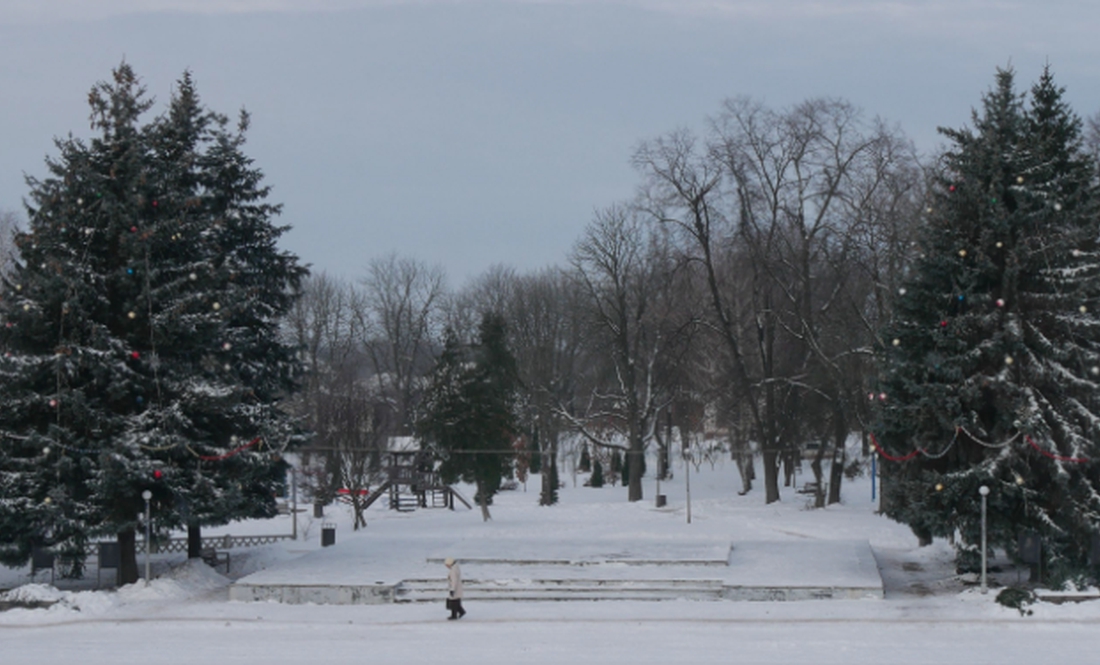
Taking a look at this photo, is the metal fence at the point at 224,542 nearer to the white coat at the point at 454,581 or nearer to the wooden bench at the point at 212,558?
the wooden bench at the point at 212,558

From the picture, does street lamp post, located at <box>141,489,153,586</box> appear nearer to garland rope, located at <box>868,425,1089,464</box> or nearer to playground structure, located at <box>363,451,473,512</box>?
garland rope, located at <box>868,425,1089,464</box>

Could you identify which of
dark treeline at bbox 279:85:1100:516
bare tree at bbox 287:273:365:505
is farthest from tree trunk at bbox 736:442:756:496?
bare tree at bbox 287:273:365:505

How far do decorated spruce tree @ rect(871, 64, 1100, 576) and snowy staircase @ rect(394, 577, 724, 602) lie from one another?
458 cm

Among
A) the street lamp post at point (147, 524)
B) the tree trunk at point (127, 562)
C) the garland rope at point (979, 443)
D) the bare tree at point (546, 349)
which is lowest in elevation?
the tree trunk at point (127, 562)

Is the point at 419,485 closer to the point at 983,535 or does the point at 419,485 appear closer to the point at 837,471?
the point at 837,471

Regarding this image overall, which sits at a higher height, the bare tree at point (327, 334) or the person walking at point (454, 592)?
the bare tree at point (327, 334)

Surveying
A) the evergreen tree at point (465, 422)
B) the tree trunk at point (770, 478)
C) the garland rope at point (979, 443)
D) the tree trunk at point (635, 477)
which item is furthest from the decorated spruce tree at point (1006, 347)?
the tree trunk at point (635, 477)

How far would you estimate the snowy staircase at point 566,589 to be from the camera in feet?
74.1

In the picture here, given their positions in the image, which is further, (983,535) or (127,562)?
(127,562)

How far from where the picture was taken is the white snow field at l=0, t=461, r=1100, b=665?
17641 mm

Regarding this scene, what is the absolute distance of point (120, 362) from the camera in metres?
23.7

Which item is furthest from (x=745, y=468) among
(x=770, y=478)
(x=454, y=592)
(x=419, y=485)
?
(x=454, y=592)

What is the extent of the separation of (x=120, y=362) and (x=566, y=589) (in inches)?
414

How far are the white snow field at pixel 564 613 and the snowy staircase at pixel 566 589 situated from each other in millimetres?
59
